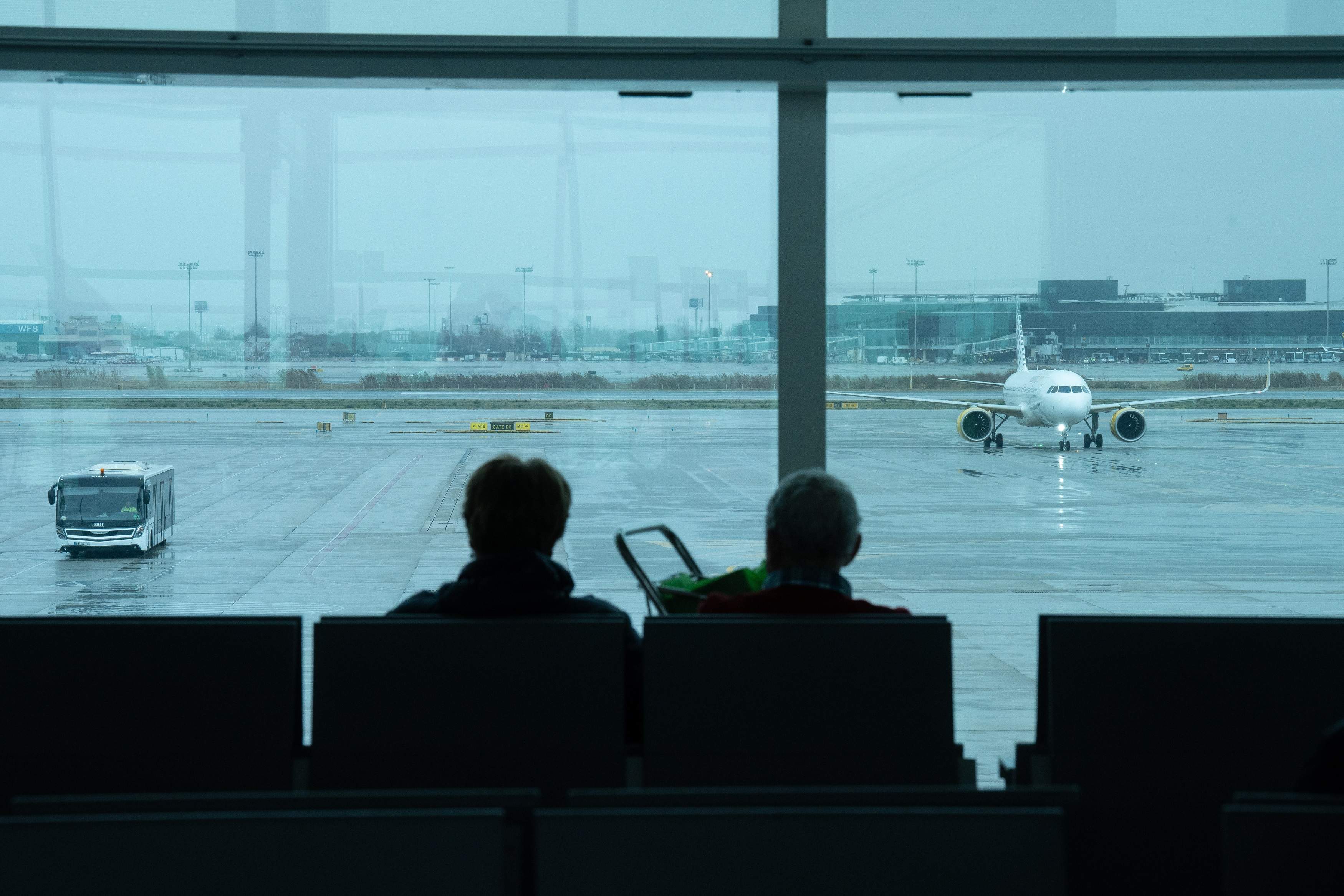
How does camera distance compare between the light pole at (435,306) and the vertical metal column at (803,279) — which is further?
the light pole at (435,306)

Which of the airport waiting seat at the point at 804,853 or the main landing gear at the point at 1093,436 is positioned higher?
the airport waiting seat at the point at 804,853

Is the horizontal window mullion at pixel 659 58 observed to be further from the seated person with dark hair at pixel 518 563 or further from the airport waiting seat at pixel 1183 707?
the airport waiting seat at pixel 1183 707

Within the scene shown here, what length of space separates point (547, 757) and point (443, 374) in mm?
2618

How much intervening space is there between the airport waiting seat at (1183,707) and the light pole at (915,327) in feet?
7.81

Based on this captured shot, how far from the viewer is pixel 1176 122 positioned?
12.7ft

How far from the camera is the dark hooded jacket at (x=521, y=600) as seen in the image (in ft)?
6.64

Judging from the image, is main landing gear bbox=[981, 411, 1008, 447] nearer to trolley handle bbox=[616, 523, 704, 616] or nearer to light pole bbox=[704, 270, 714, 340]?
light pole bbox=[704, 270, 714, 340]

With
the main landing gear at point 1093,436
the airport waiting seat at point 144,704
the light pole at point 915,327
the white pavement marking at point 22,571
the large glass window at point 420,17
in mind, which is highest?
the large glass window at point 420,17

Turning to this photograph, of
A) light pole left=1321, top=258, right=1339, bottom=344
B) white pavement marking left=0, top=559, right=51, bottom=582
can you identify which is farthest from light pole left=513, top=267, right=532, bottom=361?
white pavement marking left=0, top=559, right=51, bottom=582

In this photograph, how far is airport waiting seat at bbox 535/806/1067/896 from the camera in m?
1.10

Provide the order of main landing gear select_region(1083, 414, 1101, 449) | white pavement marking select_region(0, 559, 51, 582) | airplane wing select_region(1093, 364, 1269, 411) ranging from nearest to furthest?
white pavement marking select_region(0, 559, 51, 582) < airplane wing select_region(1093, 364, 1269, 411) < main landing gear select_region(1083, 414, 1101, 449)

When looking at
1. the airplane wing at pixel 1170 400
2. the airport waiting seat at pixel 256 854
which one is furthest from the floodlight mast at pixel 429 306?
the airplane wing at pixel 1170 400

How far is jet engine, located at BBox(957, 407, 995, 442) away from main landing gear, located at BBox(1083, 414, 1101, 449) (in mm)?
5525

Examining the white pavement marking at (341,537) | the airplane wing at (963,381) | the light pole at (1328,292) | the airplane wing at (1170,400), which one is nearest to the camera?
the light pole at (1328,292)
